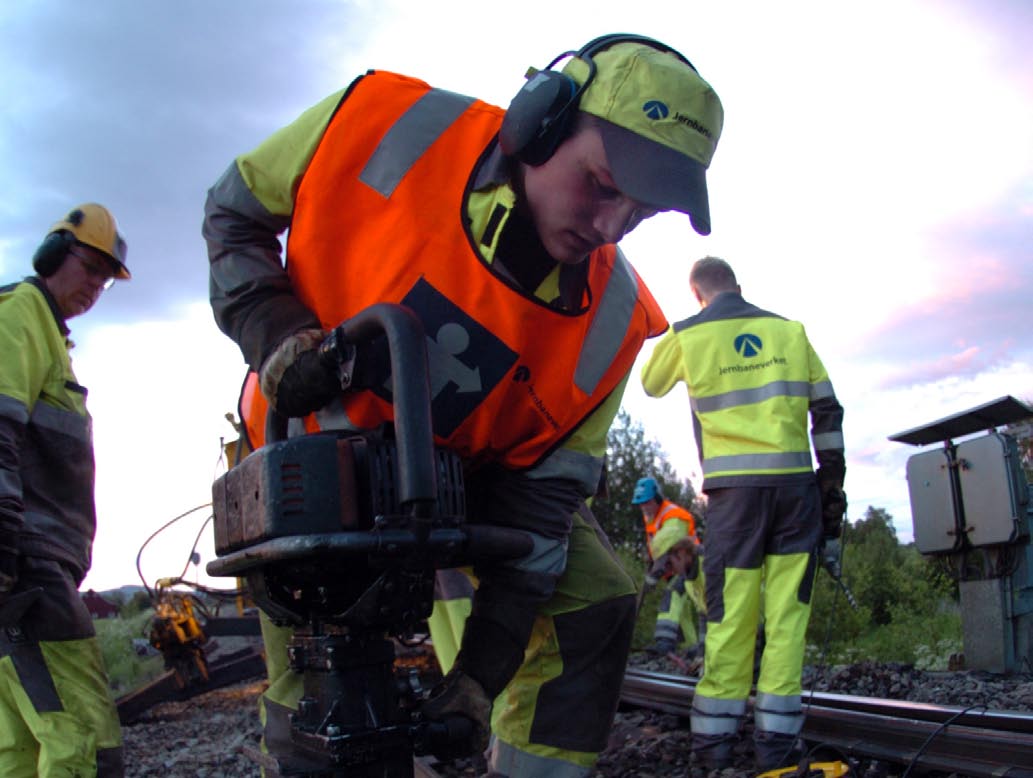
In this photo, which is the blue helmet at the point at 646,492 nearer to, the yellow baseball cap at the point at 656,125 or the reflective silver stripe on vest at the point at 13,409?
the reflective silver stripe on vest at the point at 13,409

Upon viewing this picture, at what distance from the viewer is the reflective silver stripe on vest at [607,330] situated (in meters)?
2.13

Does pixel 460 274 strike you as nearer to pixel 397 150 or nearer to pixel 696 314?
pixel 397 150

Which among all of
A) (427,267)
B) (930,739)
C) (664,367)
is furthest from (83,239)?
(930,739)

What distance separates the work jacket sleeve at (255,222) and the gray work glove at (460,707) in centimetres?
77

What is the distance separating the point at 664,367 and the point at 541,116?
348cm

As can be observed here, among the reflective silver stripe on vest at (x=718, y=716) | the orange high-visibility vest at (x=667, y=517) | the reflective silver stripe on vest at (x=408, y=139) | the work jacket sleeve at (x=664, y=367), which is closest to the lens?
the reflective silver stripe on vest at (x=408, y=139)

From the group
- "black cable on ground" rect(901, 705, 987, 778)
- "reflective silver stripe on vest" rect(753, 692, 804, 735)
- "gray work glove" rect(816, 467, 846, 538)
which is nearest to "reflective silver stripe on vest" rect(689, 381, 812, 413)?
"gray work glove" rect(816, 467, 846, 538)

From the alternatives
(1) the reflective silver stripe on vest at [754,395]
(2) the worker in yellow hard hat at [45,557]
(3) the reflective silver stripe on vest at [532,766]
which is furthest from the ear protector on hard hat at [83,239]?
(1) the reflective silver stripe on vest at [754,395]

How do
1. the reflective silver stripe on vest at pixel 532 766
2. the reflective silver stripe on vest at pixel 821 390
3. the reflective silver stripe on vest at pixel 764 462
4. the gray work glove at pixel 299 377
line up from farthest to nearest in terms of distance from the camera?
the reflective silver stripe on vest at pixel 821 390 → the reflective silver stripe on vest at pixel 764 462 → the reflective silver stripe on vest at pixel 532 766 → the gray work glove at pixel 299 377

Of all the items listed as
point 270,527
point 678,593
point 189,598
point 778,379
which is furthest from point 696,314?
point 189,598

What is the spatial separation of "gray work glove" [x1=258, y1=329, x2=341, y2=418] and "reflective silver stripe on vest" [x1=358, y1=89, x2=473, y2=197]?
1.33 feet

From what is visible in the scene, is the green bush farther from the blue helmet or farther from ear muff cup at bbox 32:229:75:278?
ear muff cup at bbox 32:229:75:278

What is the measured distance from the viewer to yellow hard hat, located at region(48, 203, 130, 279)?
3.77m

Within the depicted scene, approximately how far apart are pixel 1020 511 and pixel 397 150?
626cm
